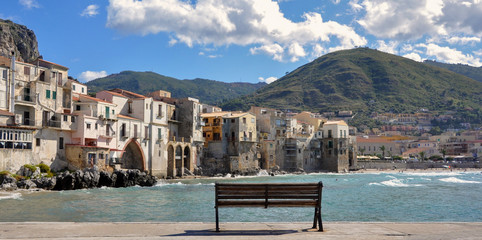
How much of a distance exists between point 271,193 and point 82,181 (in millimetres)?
37864

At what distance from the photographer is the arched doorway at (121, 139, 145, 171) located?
201 feet

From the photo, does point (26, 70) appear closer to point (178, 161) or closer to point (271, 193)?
point (178, 161)

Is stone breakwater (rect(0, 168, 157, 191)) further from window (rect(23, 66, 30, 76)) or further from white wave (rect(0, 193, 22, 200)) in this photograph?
window (rect(23, 66, 30, 76))

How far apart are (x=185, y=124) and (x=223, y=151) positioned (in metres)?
11.0

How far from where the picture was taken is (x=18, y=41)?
104m

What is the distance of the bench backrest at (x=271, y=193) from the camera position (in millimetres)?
12156

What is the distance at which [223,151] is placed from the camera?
81375mm

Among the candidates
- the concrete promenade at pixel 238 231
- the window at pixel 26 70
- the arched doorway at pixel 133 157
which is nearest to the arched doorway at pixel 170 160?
the arched doorway at pixel 133 157

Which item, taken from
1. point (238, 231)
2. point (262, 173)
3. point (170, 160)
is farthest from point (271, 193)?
point (262, 173)

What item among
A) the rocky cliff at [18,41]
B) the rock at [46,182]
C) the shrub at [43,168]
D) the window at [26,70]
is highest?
the rocky cliff at [18,41]

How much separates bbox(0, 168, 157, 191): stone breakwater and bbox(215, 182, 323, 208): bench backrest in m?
33.2

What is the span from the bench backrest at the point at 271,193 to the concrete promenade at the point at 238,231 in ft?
2.05

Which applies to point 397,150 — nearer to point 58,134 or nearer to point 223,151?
point 223,151

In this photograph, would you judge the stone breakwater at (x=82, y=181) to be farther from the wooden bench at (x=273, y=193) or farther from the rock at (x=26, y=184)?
the wooden bench at (x=273, y=193)
